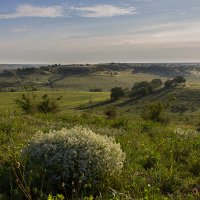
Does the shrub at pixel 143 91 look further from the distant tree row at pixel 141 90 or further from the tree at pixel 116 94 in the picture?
the tree at pixel 116 94

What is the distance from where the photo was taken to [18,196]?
719cm

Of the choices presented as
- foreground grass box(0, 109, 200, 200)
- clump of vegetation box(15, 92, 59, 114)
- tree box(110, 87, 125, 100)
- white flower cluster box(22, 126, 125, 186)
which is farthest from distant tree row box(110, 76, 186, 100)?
white flower cluster box(22, 126, 125, 186)

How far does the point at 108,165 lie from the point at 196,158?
3.92 m

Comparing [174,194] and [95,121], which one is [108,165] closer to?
[174,194]

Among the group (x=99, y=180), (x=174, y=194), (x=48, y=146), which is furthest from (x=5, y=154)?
(x=174, y=194)

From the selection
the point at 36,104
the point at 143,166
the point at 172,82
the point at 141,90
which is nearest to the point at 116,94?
the point at 141,90

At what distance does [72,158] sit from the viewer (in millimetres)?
8328

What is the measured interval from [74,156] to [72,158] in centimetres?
8

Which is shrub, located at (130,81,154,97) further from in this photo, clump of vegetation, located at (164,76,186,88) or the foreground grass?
the foreground grass

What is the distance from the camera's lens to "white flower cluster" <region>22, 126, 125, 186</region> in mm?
8234

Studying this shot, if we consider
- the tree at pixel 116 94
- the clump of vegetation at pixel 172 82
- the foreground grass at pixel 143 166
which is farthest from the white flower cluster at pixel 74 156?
the clump of vegetation at pixel 172 82

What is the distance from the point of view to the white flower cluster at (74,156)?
8234 millimetres

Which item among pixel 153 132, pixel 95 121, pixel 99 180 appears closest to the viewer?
pixel 99 180

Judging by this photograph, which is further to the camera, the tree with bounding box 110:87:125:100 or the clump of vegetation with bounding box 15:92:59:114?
the tree with bounding box 110:87:125:100
